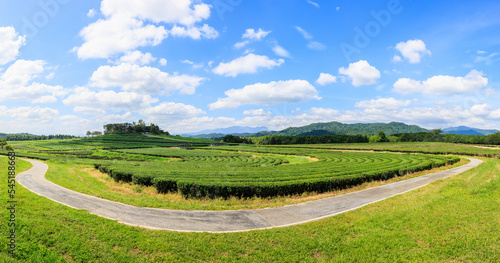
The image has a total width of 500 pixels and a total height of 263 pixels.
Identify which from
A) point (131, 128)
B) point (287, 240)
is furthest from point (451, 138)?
point (131, 128)

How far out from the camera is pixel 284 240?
32.0 ft

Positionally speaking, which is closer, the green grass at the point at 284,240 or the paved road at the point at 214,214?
the green grass at the point at 284,240

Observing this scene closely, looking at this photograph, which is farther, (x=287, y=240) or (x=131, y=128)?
(x=131, y=128)

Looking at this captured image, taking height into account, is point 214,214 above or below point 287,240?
below

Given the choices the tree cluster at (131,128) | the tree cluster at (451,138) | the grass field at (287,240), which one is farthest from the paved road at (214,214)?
the tree cluster at (131,128)

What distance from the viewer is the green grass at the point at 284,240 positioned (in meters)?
8.21

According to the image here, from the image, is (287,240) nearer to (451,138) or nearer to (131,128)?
(451,138)

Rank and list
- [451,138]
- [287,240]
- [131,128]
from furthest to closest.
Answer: [131,128]
[451,138]
[287,240]

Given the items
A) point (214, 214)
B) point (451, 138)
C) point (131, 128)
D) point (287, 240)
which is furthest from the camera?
point (131, 128)

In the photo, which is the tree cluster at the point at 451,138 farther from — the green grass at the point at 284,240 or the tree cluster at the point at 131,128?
the tree cluster at the point at 131,128

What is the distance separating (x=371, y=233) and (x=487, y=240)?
13.1 ft

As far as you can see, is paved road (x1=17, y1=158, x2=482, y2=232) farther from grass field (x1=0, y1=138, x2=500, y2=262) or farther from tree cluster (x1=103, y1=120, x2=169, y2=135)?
tree cluster (x1=103, y1=120, x2=169, y2=135)

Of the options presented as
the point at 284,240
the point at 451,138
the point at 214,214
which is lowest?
the point at 214,214

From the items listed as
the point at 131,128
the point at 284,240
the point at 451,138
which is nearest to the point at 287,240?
the point at 284,240
